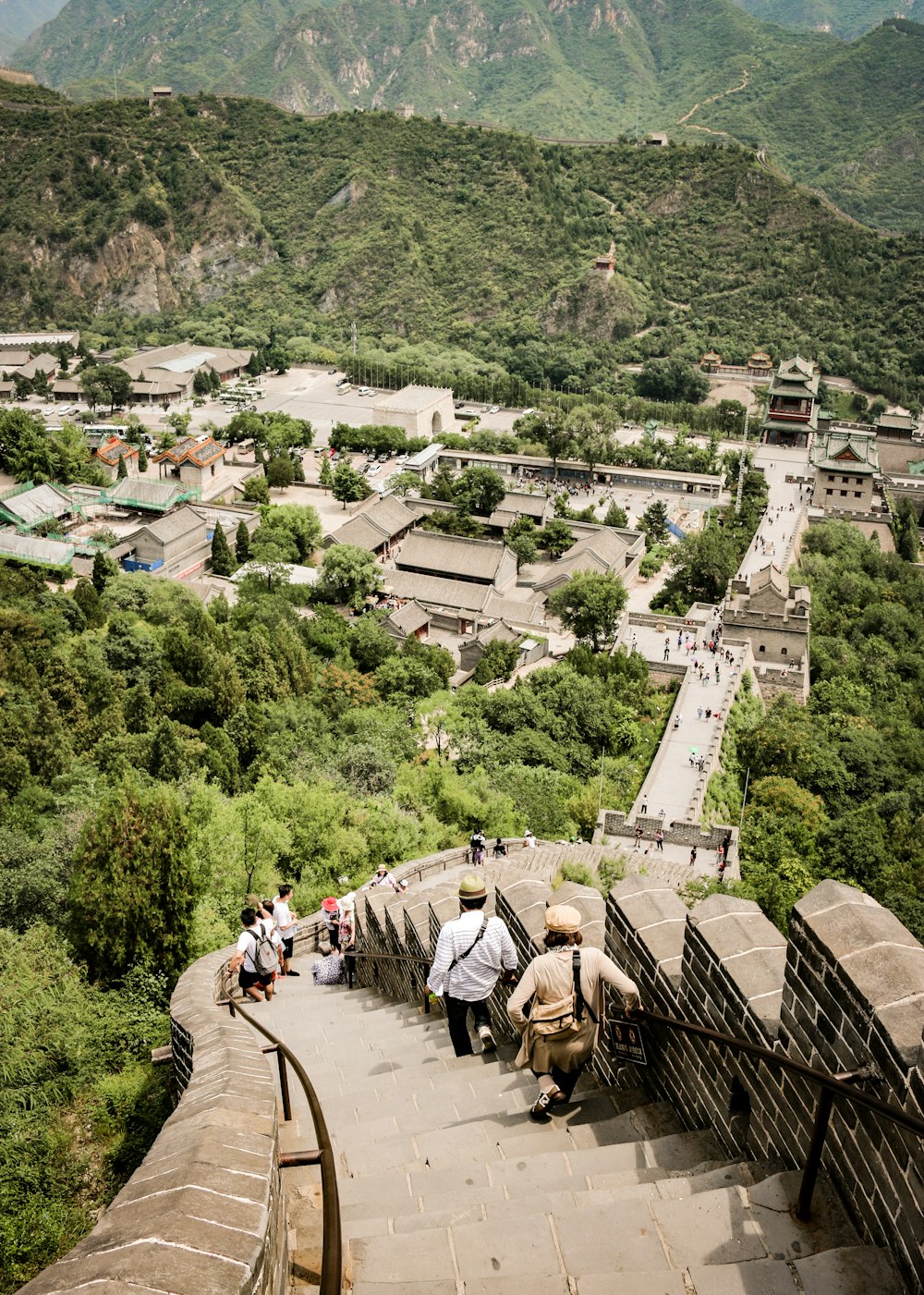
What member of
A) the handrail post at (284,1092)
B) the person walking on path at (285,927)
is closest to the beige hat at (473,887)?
the handrail post at (284,1092)

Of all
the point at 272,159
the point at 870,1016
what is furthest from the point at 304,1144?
the point at 272,159

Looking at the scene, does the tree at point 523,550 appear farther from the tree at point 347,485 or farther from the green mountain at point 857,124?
the green mountain at point 857,124

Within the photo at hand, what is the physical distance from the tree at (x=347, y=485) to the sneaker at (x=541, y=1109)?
4632 centimetres

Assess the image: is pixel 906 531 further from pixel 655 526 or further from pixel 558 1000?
pixel 558 1000

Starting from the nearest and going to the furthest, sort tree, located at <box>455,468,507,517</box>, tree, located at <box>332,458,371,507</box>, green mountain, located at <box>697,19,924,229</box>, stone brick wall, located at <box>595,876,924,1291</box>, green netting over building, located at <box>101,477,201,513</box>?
1. stone brick wall, located at <box>595,876,924,1291</box>
2. green netting over building, located at <box>101,477,201,513</box>
3. tree, located at <box>455,468,507,517</box>
4. tree, located at <box>332,458,371,507</box>
5. green mountain, located at <box>697,19,924,229</box>

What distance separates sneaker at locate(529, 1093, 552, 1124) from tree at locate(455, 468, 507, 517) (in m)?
44.2

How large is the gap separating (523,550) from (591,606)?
381 inches

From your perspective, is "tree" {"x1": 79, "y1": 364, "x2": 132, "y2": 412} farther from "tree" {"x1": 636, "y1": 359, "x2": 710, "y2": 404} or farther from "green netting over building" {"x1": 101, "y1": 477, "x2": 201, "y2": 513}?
"tree" {"x1": 636, "y1": 359, "x2": 710, "y2": 404}

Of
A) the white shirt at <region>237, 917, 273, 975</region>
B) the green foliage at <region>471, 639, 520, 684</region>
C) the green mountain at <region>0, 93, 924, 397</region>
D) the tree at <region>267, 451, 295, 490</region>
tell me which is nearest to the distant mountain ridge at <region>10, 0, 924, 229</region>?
the green mountain at <region>0, 93, 924, 397</region>

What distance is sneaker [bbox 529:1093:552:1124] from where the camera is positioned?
18.8 feet

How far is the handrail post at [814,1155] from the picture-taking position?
13.3 ft

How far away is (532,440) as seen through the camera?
6009 cm

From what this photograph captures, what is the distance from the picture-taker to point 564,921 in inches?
224

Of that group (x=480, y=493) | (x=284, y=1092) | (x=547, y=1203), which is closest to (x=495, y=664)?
(x=480, y=493)
